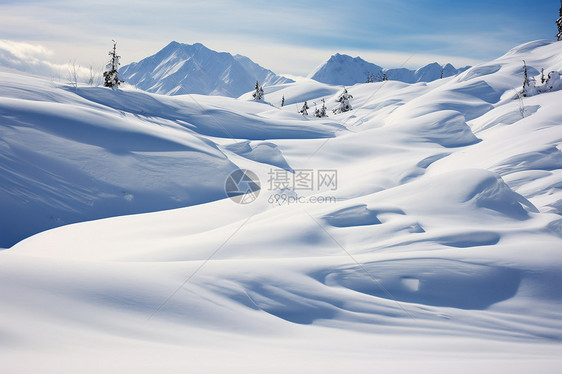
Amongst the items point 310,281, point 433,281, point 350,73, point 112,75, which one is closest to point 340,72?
point 350,73

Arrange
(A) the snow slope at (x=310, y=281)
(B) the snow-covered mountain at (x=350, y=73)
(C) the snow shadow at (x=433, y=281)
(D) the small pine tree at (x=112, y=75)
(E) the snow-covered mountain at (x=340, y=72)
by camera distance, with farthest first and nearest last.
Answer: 1. (B) the snow-covered mountain at (x=350, y=73)
2. (E) the snow-covered mountain at (x=340, y=72)
3. (D) the small pine tree at (x=112, y=75)
4. (C) the snow shadow at (x=433, y=281)
5. (A) the snow slope at (x=310, y=281)

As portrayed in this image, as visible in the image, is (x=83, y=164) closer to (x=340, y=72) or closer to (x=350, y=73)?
(x=340, y=72)

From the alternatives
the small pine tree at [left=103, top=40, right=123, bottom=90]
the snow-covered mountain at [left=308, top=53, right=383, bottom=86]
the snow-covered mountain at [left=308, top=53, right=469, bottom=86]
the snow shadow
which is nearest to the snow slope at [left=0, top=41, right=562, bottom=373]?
the snow shadow

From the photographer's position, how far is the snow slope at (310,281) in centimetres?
258

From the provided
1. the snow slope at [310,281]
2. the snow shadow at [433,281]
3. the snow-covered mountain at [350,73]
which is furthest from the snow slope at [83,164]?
the snow-covered mountain at [350,73]

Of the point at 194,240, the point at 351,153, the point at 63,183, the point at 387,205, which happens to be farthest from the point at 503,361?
the point at 351,153

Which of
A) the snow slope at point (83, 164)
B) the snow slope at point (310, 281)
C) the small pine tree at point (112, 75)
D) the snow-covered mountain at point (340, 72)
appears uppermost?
the snow-covered mountain at point (340, 72)

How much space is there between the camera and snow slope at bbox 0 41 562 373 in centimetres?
258

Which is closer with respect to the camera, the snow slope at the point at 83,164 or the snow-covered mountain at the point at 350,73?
the snow slope at the point at 83,164

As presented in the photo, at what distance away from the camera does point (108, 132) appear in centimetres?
1023

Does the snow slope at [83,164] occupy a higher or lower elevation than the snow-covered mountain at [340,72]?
lower

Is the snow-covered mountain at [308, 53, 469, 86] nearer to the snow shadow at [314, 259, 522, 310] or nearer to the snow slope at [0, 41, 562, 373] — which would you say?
the snow slope at [0, 41, 562, 373]

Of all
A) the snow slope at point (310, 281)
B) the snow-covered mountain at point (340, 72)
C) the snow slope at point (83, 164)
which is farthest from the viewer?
the snow-covered mountain at point (340, 72)

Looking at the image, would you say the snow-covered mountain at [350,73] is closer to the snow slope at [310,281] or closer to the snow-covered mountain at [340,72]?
the snow-covered mountain at [340,72]
